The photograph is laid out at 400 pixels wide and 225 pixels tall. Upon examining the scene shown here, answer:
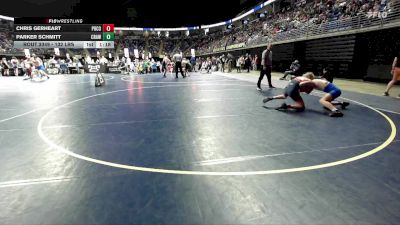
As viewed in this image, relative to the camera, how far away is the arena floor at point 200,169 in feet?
7.22

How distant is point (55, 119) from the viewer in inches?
224

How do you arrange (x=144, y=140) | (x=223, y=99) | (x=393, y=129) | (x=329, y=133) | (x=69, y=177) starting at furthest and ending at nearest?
(x=223, y=99)
(x=393, y=129)
(x=329, y=133)
(x=144, y=140)
(x=69, y=177)

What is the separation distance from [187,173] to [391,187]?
7.01ft

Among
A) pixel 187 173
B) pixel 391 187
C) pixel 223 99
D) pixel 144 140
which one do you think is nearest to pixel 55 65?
pixel 223 99

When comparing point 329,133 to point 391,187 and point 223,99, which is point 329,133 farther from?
point 223,99

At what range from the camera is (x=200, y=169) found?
3.10 m
